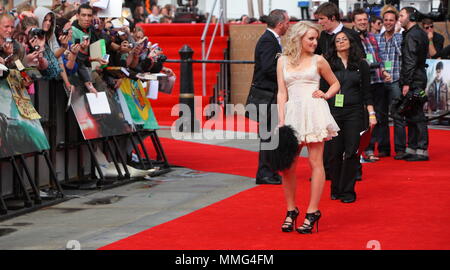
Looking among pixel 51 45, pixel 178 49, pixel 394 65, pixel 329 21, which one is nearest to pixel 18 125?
pixel 51 45

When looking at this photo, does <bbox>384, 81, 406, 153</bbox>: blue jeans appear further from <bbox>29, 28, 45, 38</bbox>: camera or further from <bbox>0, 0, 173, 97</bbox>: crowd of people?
<bbox>29, 28, 45, 38</bbox>: camera

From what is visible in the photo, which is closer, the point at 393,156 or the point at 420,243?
the point at 420,243

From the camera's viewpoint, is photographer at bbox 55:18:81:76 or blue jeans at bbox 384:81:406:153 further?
blue jeans at bbox 384:81:406:153

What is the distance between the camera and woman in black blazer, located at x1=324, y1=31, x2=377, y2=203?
404 inches

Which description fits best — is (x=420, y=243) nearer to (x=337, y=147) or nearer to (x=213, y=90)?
(x=337, y=147)

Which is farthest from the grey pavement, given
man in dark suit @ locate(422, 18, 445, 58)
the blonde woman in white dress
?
man in dark suit @ locate(422, 18, 445, 58)

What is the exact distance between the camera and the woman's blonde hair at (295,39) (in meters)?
8.62

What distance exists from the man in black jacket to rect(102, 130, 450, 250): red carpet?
1.00 meters

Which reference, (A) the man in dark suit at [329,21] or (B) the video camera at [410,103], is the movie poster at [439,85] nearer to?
(B) the video camera at [410,103]

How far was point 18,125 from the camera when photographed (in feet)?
32.3

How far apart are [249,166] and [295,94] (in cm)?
477

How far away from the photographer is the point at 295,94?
344 inches
